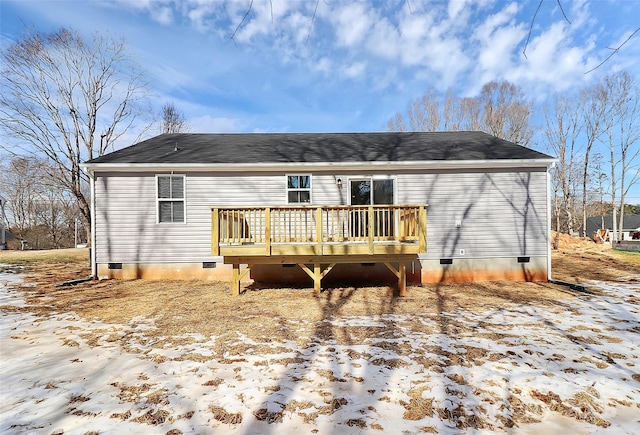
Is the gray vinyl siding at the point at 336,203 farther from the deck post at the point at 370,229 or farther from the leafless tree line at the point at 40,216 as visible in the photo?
the leafless tree line at the point at 40,216

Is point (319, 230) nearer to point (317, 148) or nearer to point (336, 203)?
point (336, 203)

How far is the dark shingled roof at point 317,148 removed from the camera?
27.8ft

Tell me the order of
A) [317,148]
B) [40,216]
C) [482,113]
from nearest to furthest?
1. [317,148]
2. [482,113]
3. [40,216]

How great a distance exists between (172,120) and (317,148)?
2013 centimetres

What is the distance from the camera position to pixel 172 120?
24.7m

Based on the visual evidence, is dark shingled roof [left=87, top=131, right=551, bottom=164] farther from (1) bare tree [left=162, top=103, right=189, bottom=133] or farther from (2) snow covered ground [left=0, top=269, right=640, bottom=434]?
(1) bare tree [left=162, top=103, right=189, bottom=133]

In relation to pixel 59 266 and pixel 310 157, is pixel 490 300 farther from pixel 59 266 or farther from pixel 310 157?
pixel 59 266

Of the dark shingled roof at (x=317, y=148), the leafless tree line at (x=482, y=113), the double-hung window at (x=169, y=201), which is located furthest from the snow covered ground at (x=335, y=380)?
the leafless tree line at (x=482, y=113)

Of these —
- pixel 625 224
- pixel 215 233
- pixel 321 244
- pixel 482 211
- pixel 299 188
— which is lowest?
pixel 625 224

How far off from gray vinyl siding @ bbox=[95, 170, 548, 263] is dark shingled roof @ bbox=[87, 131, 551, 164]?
495 millimetres

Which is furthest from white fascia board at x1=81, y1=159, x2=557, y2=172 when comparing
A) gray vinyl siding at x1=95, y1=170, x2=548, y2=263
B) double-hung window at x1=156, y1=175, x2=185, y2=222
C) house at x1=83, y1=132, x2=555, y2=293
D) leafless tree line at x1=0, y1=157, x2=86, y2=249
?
leafless tree line at x1=0, y1=157, x2=86, y2=249

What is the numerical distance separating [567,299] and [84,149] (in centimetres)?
1983

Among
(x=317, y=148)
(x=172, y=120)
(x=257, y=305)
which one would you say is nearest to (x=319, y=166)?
(x=317, y=148)

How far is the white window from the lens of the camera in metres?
8.48
